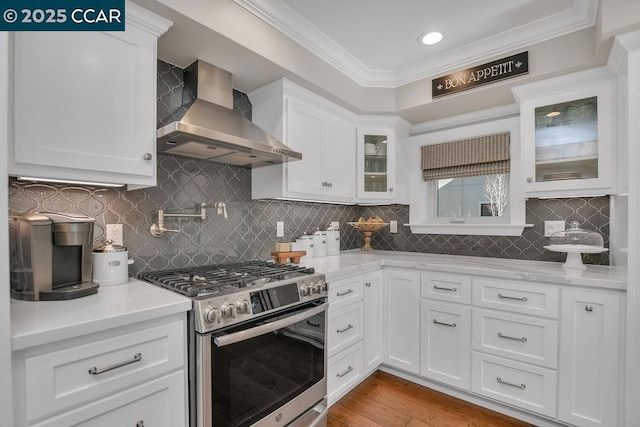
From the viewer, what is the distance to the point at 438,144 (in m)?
2.95

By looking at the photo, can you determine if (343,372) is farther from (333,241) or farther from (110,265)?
(110,265)

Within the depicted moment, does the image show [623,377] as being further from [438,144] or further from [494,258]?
[438,144]

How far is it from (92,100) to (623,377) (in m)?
2.87

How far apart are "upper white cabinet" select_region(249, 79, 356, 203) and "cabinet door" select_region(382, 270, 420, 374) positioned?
82 cm

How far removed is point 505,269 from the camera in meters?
2.09

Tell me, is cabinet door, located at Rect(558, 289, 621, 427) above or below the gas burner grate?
below

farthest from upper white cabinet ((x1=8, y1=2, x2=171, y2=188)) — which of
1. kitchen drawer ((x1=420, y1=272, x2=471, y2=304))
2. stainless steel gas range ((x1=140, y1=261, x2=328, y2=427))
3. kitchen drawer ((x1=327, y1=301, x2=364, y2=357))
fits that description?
kitchen drawer ((x1=420, y1=272, x2=471, y2=304))

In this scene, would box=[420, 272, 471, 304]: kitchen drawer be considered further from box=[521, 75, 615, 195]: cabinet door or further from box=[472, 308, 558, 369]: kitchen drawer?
box=[521, 75, 615, 195]: cabinet door

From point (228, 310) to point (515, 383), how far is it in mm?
1860

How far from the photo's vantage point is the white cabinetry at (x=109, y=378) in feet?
3.02

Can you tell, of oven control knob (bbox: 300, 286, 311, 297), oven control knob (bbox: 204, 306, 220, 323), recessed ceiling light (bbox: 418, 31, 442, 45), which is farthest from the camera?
recessed ceiling light (bbox: 418, 31, 442, 45)

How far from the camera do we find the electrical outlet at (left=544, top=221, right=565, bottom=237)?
2361 millimetres

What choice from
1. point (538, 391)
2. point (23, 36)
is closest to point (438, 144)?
point (538, 391)

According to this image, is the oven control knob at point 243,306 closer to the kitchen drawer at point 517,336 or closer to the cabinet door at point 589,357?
the kitchen drawer at point 517,336
